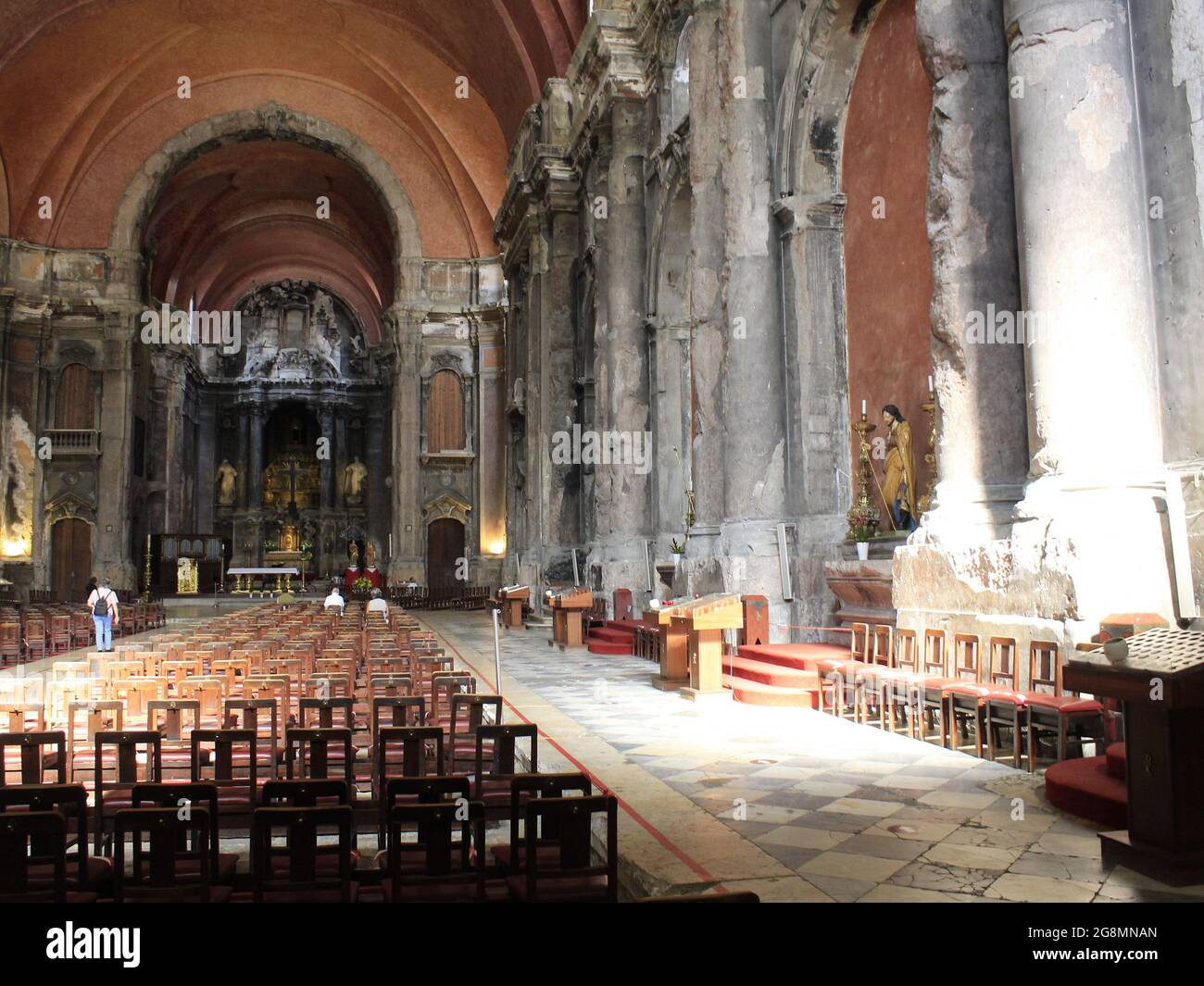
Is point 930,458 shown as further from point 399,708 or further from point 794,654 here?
point 399,708

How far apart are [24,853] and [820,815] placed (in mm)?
3562

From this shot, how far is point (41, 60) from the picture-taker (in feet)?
95.9

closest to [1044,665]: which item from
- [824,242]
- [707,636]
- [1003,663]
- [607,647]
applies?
[1003,663]

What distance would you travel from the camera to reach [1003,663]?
290 inches

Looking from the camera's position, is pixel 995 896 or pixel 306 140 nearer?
pixel 995 896

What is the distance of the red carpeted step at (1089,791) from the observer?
4.85 m

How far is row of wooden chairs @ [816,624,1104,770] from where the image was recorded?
6.34 metres

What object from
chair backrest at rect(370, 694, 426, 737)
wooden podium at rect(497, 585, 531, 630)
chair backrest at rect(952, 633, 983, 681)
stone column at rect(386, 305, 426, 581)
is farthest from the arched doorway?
chair backrest at rect(952, 633, 983, 681)

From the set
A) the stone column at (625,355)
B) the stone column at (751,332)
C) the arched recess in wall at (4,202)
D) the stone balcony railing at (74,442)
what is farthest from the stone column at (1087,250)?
the arched recess in wall at (4,202)

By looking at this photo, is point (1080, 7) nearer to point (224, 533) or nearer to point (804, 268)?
point (804, 268)

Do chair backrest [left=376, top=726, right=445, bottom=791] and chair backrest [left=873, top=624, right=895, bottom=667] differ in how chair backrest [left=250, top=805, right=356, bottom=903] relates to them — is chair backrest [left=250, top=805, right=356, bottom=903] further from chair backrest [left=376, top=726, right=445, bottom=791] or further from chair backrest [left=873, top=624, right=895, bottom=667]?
chair backrest [left=873, top=624, right=895, bottom=667]

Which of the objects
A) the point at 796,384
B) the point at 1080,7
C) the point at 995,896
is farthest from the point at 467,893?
the point at 796,384
